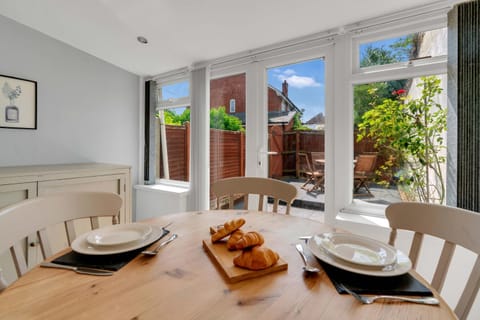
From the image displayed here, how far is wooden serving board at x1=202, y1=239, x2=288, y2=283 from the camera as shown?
2.15 ft

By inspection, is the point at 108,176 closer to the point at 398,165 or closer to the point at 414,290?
the point at 414,290

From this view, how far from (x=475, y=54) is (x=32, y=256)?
3232 millimetres

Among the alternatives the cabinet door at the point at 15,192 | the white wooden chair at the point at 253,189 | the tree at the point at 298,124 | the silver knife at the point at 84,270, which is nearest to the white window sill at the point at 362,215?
the white wooden chair at the point at 253,189

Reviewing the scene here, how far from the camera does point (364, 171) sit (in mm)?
2061

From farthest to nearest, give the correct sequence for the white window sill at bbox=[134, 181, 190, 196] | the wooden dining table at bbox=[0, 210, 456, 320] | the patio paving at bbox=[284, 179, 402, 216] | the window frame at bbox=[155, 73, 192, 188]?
the window frame at bbox=[155, 73, 192, 188] → the white window sill at bbox=[134, 181, 190, 196] → the patio paving at bbox=[284, 179, 402, 216] → the wooden dining table at bbox=[0, 210, 456, 320]

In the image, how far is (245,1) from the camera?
5.78ft

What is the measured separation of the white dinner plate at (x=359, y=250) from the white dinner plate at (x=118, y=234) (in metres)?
0.65

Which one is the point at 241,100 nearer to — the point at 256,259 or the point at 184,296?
the point at 256,259

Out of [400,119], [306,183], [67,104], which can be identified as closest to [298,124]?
[306,183]

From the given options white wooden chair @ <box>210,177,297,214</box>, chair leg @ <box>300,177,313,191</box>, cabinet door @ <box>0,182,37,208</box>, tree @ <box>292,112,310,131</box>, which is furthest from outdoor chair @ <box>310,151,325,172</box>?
cabinet door @ <box>0,182,37,208</box>

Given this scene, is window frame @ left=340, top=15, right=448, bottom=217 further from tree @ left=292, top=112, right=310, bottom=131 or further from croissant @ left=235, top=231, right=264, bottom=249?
croissant @ left=235, top=231, right=264, bottom=249

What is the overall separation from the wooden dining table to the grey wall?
2.22 metres

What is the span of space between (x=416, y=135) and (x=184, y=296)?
6.58 feet

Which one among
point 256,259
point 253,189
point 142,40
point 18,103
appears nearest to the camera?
point 256,259
